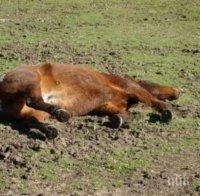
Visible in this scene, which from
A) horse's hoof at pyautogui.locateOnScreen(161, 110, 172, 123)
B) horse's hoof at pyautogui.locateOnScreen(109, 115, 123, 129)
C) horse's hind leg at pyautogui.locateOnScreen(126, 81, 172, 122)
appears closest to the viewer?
horse's hoof at pyautogui.locateOnScreen(109, 115, 123, 129)

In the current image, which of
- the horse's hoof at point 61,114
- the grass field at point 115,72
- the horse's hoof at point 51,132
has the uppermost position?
the horse's hoof at point 61,114

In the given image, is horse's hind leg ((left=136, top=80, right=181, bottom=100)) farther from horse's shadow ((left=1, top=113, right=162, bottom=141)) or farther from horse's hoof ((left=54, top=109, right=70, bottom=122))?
horse's hoof ((left=54, top=109, right=70, bottom=122))

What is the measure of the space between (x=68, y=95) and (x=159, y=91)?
131 centimetres

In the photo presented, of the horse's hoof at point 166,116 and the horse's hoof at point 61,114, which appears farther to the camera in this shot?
the horse's hoof at point 166,116

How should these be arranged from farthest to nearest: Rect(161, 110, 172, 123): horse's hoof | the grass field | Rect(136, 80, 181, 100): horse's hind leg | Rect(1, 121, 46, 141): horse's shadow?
Rect(136, 80, 181, 100): horse's hind leg
Rect(161, 110, 172, 123): horse's hoof
Rect(1, 121, 46, 141): horse's shadow
the grass field

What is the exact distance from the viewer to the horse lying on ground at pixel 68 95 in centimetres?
654

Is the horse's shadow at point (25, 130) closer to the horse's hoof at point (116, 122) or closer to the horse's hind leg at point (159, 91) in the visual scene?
the horse's hoof at point (116, 122)

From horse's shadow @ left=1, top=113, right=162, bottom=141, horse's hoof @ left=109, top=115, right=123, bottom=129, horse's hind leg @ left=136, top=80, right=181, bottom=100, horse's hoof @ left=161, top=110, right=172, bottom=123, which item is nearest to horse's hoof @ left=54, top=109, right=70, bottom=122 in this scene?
horse's shadow @ left=1, top=113, right=162, bottom=141

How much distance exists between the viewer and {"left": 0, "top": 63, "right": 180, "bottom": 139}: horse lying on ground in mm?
6535

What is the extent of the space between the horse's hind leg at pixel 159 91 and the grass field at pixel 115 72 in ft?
0.46

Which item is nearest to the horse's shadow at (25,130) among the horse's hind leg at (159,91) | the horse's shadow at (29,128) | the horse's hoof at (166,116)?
the horse's shadow at (29,128)

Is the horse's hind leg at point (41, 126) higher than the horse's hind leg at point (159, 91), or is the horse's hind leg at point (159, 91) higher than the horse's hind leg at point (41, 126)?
the horse's hind leg at point (41, 126)

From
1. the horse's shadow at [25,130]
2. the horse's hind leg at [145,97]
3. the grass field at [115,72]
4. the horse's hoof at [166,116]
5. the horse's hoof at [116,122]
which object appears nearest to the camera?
the grass field at [115,72]

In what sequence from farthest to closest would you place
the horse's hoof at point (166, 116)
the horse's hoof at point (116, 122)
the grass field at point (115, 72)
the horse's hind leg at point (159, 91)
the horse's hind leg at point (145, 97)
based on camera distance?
1. the horse's hind leg at point (159, 91)
2. the horse's hind leg at point (145, 97)
3. the horse's hoof at point (166, 116)
4. the horse's hoof at point (116, 122)
5. the grass field at point (115, 72)
